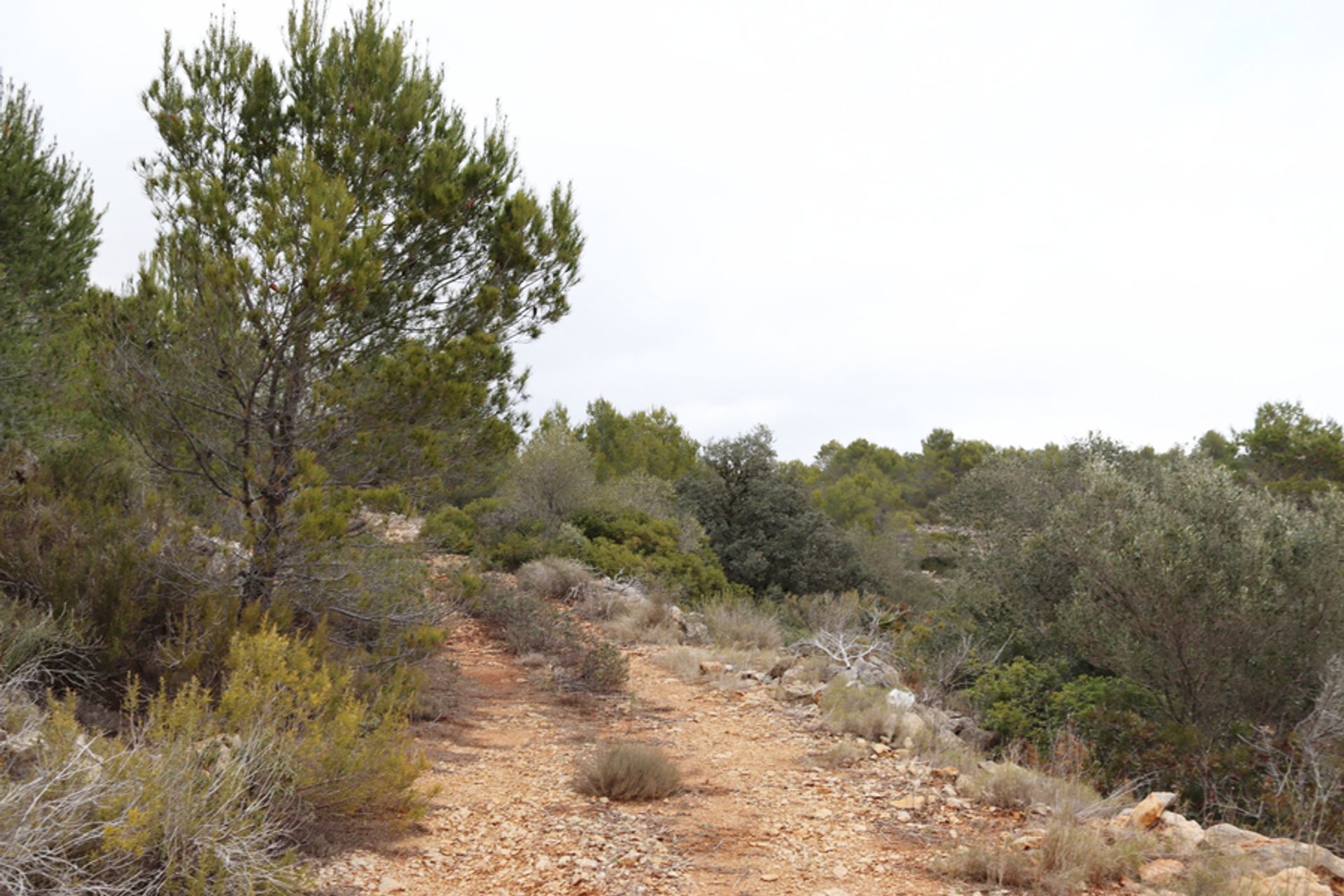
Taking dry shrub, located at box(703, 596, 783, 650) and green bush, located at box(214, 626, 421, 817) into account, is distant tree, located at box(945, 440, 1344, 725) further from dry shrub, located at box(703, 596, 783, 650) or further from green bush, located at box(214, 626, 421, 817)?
green bush, located at box(214, 626, 421, 817)

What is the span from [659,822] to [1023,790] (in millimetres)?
2462

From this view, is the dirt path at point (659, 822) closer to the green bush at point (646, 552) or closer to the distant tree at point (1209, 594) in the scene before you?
the distant tree at point (1209, 594)

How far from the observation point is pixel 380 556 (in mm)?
8523

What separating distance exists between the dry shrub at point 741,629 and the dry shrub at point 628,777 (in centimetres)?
614

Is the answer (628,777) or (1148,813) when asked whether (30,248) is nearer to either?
(628,777)

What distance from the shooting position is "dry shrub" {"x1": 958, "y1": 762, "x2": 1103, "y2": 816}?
5.48 meters

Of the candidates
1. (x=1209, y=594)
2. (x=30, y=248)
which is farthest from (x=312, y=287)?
Answer: (x=1209, y=594)

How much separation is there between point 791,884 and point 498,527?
15.8 m

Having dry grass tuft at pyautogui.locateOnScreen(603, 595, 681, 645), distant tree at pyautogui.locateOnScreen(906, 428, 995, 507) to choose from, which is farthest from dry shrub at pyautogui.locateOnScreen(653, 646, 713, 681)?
distant tree at pyautogui.locateOnScreen(906, 428, 995, 507)

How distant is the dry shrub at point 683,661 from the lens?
33.5 ft

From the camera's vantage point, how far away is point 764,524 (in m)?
23.5

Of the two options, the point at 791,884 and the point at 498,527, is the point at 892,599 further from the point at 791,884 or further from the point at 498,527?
the point at 791,884

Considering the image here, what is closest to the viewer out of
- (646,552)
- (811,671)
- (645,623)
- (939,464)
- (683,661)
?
(811,671)

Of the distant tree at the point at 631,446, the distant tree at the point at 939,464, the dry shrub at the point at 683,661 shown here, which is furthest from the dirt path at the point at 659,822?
the distant tree at the point at 939,464
